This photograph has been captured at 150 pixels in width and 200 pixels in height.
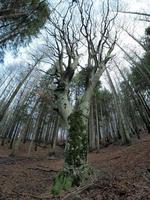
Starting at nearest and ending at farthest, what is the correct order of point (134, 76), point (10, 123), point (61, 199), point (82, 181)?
point (61, 199) → point (82, 181) → point (134, 76) → point (10, 123)

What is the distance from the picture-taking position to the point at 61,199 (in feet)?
16.4

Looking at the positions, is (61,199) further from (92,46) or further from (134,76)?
(134,76)

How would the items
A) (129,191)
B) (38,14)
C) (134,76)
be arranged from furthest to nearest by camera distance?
(134,76) < (38,14) < (129,191)

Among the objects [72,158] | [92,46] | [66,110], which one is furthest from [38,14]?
[72,158]

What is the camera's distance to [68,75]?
26.5ft

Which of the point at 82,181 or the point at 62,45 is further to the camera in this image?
the point at 62,45

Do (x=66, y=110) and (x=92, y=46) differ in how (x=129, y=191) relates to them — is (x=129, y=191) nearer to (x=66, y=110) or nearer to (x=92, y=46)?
(x=66, y=110)

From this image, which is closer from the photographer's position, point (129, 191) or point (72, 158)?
point (129, 191)

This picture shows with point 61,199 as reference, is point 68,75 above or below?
above

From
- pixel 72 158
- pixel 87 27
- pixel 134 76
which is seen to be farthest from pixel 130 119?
pixel 72 158

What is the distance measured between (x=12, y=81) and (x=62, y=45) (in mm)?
17740

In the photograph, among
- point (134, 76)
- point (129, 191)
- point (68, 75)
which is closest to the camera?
point (129, 191)

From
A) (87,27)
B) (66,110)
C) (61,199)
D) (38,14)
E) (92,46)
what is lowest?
(61,199)

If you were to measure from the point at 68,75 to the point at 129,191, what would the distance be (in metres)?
4.41
